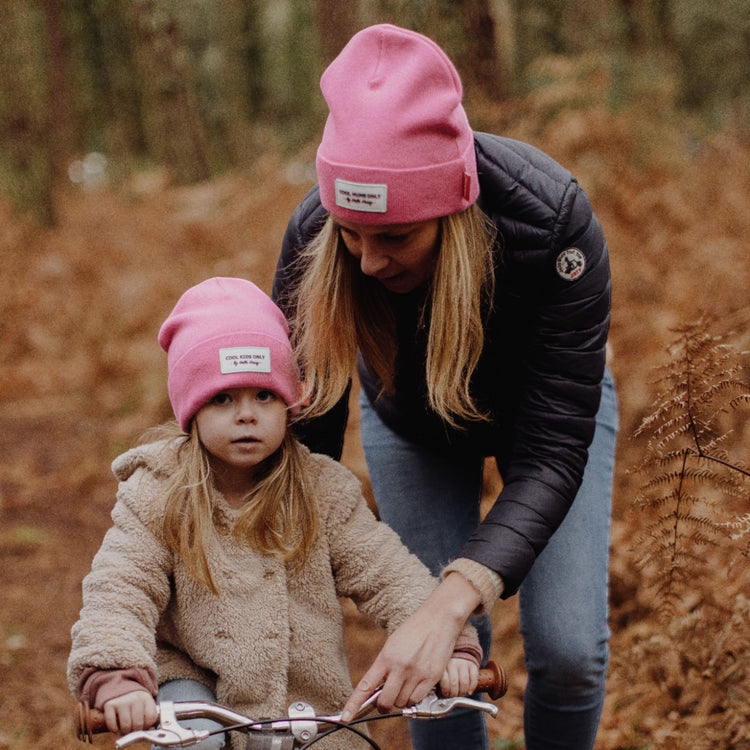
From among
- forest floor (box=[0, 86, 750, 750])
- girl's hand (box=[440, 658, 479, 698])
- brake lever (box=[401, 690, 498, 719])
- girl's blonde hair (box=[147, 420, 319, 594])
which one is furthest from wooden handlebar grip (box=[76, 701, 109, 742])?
forest floor (box=[0, 86, 750, 750])

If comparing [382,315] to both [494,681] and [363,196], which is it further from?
[494,681]

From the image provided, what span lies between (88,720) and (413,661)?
76 centimetres

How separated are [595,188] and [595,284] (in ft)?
16.5

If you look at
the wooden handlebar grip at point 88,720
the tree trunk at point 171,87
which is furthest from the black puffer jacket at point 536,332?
the tree trunk at point 171,87

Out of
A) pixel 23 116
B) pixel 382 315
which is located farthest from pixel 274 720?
pixel 23 116

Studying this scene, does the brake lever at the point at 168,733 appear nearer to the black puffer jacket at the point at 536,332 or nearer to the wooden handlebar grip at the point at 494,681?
the wooden handlebar grip at the point at 494,681

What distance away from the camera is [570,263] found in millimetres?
2594

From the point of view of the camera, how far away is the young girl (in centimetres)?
255

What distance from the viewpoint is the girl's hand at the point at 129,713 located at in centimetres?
211

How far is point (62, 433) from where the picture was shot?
816 cm

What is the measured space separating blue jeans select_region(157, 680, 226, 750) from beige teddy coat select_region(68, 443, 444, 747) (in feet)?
0.11

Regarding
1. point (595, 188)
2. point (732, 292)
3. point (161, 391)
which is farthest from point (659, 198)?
point (161, 391)

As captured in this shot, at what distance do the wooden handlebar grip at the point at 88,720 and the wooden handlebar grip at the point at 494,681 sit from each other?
903 millimetres

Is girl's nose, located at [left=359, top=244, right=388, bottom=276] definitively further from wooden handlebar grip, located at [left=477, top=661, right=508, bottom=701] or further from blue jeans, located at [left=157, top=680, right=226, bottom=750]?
blue jeans, located at [left=157, top=680, right=226, bottom=750]
